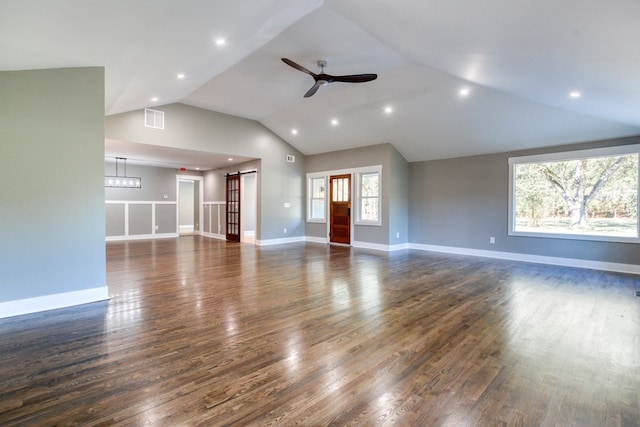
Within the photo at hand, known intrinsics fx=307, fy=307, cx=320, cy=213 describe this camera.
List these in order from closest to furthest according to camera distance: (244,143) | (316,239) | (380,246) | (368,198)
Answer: (380,246) < (244,143) < (368,198) < (316,239)

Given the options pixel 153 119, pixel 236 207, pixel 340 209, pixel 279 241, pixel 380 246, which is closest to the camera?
pixel 153 119

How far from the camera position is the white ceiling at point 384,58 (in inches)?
94.1

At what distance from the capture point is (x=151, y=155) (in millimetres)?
7918

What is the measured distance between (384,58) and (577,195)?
4620mm

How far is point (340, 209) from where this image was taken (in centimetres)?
878

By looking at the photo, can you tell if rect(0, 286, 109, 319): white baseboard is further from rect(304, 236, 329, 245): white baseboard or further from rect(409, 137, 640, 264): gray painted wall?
rect(409, 137, 640, 264): gray painted wall

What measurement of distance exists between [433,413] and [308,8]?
3.95 m

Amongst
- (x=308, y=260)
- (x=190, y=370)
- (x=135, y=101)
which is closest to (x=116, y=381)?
(x=190, y=370)

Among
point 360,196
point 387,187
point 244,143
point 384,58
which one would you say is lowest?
point 360,196

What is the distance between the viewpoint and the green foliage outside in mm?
5375

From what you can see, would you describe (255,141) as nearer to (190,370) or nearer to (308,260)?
(308,260)

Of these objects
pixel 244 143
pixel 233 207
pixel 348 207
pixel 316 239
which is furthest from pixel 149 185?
pixel 348 207

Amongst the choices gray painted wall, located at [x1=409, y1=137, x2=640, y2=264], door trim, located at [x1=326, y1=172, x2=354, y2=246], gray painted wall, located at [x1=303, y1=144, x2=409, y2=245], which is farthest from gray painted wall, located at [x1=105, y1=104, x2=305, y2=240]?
gray painted wall, located at [x1=409, y1=137, x2=640, y2=264]

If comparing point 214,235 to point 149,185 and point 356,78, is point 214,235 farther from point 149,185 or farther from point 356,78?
point 356,78
